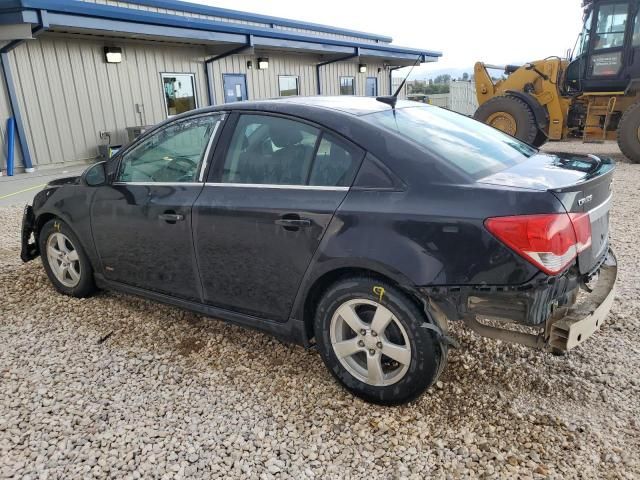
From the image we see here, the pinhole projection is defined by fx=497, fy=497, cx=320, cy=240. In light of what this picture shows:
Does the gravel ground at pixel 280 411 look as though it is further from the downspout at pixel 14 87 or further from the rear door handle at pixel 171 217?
the downspout at pixel 14 87

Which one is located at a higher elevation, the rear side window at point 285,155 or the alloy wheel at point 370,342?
the rear side window at point 285,155

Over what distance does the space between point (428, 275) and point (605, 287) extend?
108 cm

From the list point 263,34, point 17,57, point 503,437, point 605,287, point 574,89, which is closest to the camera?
point 503,437

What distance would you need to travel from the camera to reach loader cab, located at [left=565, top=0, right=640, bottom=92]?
951cm

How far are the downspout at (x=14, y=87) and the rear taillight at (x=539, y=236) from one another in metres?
8.78

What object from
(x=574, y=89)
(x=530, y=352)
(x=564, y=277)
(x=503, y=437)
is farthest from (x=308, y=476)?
(x=574, y=89)

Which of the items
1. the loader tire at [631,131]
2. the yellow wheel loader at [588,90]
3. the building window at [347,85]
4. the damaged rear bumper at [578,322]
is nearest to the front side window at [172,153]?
the damaged rear bumper at [578,322]

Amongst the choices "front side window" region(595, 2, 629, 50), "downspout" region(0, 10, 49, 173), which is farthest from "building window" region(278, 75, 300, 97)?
"front side window" region(595, 2, 629, 50)

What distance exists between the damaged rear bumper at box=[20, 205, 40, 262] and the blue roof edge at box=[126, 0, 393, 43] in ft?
29.6

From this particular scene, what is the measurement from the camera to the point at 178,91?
1219cm

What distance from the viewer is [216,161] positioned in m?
3.04

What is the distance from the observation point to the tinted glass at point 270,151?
2.74 metres

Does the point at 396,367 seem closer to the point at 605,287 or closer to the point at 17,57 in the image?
the point at 605,287

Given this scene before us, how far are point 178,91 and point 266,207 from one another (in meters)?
10.5
